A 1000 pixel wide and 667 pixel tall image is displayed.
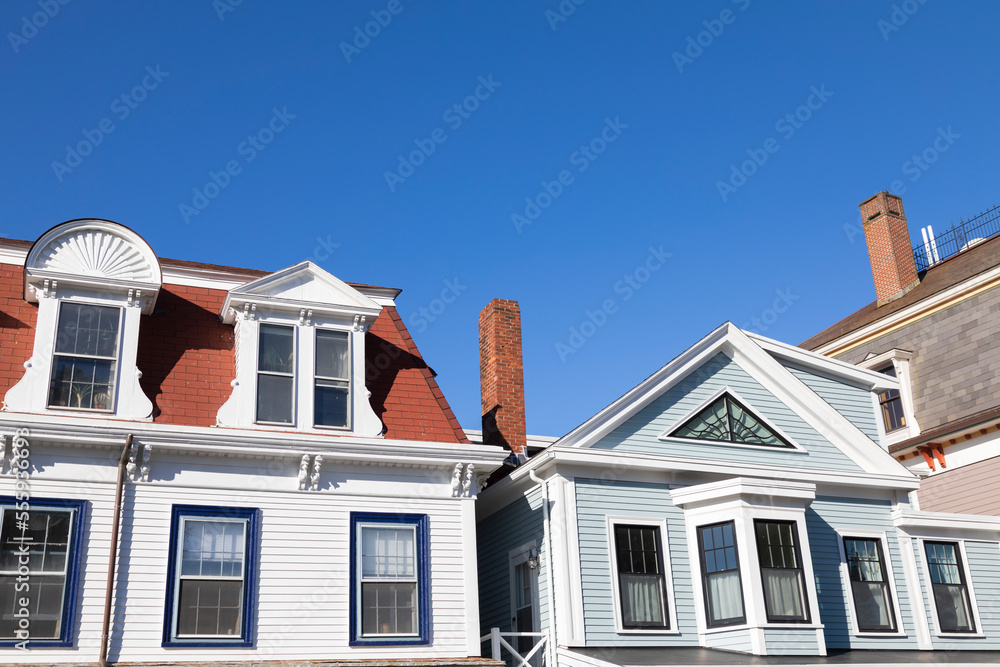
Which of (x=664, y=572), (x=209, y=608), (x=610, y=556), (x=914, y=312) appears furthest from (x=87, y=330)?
(x=914, y=312)

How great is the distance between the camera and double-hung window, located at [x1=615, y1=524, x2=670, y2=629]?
16453 mm

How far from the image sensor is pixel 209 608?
46.1 feet

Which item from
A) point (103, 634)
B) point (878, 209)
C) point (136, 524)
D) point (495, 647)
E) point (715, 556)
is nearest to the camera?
point (103, 634)

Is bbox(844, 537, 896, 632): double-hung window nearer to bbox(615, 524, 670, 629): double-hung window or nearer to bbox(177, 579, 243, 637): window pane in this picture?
bbox(615, 524, 670, 629): double-hung window

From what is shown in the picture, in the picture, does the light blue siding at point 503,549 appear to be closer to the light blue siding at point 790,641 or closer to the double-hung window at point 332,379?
the light blue siding at point 790,641

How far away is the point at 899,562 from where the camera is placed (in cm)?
1875

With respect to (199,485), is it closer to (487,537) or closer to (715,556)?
(487,537)

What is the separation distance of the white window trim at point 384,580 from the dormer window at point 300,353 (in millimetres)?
1530

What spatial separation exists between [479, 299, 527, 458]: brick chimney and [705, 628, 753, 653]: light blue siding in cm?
484

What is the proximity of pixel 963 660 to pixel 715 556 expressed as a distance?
5019 mm

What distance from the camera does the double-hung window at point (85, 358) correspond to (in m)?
14.5

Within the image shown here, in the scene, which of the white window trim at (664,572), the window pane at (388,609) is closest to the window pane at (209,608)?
the window pane at (388,609)

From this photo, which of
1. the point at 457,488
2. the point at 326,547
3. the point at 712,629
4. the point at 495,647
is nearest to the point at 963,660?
the point at 712,629

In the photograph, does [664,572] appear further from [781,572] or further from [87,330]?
[87,330]
